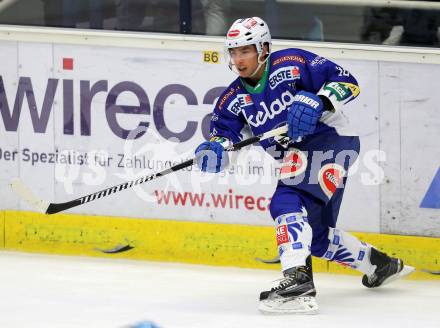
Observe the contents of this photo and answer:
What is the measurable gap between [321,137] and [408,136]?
2.52 ft

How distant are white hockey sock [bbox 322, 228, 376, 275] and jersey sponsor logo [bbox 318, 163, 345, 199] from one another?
0.22m

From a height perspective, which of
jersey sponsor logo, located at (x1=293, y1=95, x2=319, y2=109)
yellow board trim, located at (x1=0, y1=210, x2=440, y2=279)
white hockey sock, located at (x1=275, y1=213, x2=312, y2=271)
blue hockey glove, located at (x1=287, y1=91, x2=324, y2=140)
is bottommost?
yellow board trim, located at (x1=0, y1=210, x2=440, y2=279)

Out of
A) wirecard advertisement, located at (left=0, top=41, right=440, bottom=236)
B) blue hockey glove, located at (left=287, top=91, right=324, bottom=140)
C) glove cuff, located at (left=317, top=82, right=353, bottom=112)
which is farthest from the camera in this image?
wirecard advertisement, located at (left=0, top=41, right=440, bottom=236)

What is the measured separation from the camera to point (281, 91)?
5.21 meters

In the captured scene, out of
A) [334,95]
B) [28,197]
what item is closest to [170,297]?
[28,197]

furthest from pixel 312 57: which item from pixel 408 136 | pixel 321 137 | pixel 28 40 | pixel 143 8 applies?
pixel 28 40

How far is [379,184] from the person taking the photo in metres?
5.95

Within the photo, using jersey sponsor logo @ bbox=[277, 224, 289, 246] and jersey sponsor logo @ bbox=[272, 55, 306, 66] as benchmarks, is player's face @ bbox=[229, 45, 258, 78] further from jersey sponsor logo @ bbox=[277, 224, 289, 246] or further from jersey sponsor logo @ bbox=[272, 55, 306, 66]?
jersey sponsor logo @ bbox=[277, 224, 289, 246]

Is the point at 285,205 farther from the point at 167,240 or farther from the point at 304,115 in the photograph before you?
the point at 167,240

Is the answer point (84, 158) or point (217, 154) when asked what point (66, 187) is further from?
point (217, 154)

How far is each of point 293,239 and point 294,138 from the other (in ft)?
1.27

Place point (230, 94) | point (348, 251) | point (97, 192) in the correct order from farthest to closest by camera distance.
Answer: point (97, 192) < point (348, 251) < point (230, 94)

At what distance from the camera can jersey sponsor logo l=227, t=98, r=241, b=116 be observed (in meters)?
5.28

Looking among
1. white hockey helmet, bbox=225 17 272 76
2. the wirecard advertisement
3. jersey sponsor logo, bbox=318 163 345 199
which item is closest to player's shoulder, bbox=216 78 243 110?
white hockey helmet, bbox=225 17 272 76
